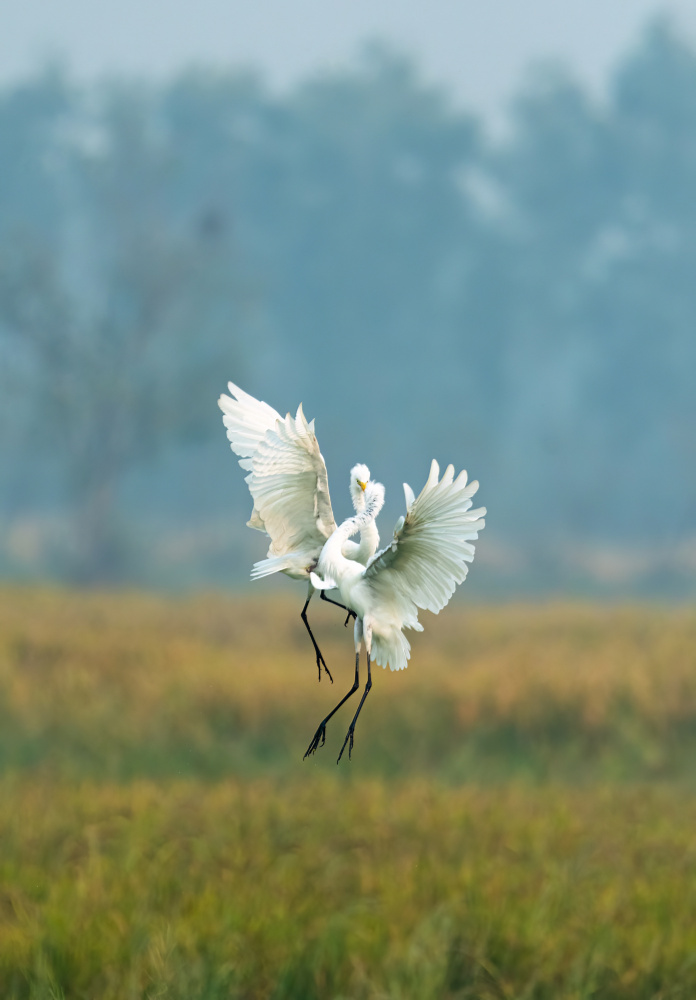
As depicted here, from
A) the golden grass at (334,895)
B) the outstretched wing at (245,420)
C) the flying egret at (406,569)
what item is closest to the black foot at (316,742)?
the flying egret at (406,569)

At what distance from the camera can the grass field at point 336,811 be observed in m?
3.47

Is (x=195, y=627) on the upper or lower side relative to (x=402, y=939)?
upper

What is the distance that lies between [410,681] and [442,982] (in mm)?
4474

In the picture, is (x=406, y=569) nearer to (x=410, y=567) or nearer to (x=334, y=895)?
(x=410, y=567)

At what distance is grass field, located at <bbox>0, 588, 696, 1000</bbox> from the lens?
3.47 meters

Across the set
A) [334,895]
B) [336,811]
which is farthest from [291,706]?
[334,895]

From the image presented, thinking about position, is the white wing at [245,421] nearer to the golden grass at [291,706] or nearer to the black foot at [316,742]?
the black foot at [316,742]

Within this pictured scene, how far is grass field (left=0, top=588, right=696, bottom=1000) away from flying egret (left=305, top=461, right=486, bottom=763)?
0.07m

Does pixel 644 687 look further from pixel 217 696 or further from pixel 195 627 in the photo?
pixel 195 627

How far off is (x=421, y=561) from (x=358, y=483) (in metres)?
0.07

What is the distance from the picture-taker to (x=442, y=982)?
353 cm

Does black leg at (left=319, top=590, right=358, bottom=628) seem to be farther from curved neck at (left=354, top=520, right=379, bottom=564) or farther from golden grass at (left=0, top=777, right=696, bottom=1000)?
golden grass at (left=0, top=777, right=696, bottom=1000)

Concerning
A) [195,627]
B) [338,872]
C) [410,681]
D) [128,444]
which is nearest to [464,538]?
[338,872]

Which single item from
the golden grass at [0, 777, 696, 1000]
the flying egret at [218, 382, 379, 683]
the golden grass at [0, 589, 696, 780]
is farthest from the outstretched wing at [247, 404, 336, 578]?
the golden grass at [0, 589, 696, 780]
